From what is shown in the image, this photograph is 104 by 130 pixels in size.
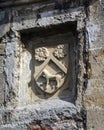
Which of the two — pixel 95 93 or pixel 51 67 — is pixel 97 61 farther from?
pixel 51 67

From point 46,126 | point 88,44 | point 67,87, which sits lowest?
point 46,126

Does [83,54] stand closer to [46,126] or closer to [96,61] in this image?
[96,61]

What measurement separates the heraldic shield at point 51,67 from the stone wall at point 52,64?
2 cm

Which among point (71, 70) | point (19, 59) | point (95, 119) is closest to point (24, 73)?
point (19, 59)

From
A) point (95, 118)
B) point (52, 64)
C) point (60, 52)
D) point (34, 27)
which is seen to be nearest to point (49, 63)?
point (52, 64)

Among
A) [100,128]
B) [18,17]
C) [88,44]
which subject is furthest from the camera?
[18,17]

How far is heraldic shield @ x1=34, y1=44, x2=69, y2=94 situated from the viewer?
4688 millimetres

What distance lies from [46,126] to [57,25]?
0.88 metres

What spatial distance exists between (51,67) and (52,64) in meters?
0.03

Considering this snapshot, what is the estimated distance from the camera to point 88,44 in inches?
181

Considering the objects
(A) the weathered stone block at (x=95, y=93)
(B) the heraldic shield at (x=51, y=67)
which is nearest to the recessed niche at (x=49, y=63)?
(B) the heraldic shield at (x=51, y=67)

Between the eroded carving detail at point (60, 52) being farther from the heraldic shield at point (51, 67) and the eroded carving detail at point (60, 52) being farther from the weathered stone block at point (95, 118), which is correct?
the weathered stone block at point (95, 118)

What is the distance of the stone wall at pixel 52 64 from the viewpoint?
14.7ft

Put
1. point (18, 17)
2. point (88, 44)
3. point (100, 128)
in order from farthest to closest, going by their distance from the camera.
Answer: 1. point (18, 17)
2. point (88, 44)
3. point (100, 128)
